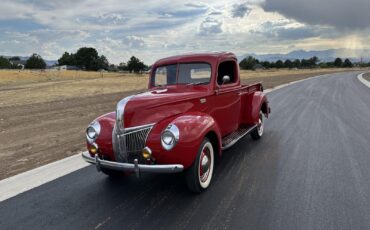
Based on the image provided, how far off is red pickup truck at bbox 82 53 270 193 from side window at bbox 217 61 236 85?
0.02m

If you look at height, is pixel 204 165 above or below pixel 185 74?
below

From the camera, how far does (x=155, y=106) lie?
513 centimetres

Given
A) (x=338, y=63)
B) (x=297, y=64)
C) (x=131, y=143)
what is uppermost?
(x=131, y=143)

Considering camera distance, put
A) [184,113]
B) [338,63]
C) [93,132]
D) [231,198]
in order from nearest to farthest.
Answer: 1. [231,198]
2. [184,113]
3. [93,132]
4. [338,63]

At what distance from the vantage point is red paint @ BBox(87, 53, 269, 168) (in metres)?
4.79

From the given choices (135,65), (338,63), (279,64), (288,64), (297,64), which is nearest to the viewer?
(135,65)

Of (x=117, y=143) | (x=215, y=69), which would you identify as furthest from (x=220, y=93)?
(x=117, y=143)

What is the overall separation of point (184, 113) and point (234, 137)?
5.68ft

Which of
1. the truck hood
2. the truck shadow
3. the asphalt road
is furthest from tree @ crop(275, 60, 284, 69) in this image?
the truck hood

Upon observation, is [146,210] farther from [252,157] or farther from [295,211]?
[252,157]

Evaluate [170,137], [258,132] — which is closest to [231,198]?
[170,137]

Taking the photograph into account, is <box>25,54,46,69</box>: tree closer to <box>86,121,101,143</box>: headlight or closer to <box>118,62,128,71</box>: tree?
<box>118,62,128,71</box>: tree

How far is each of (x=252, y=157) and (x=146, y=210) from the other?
2989mm

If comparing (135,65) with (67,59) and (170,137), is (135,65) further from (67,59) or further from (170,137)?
(170,137)
